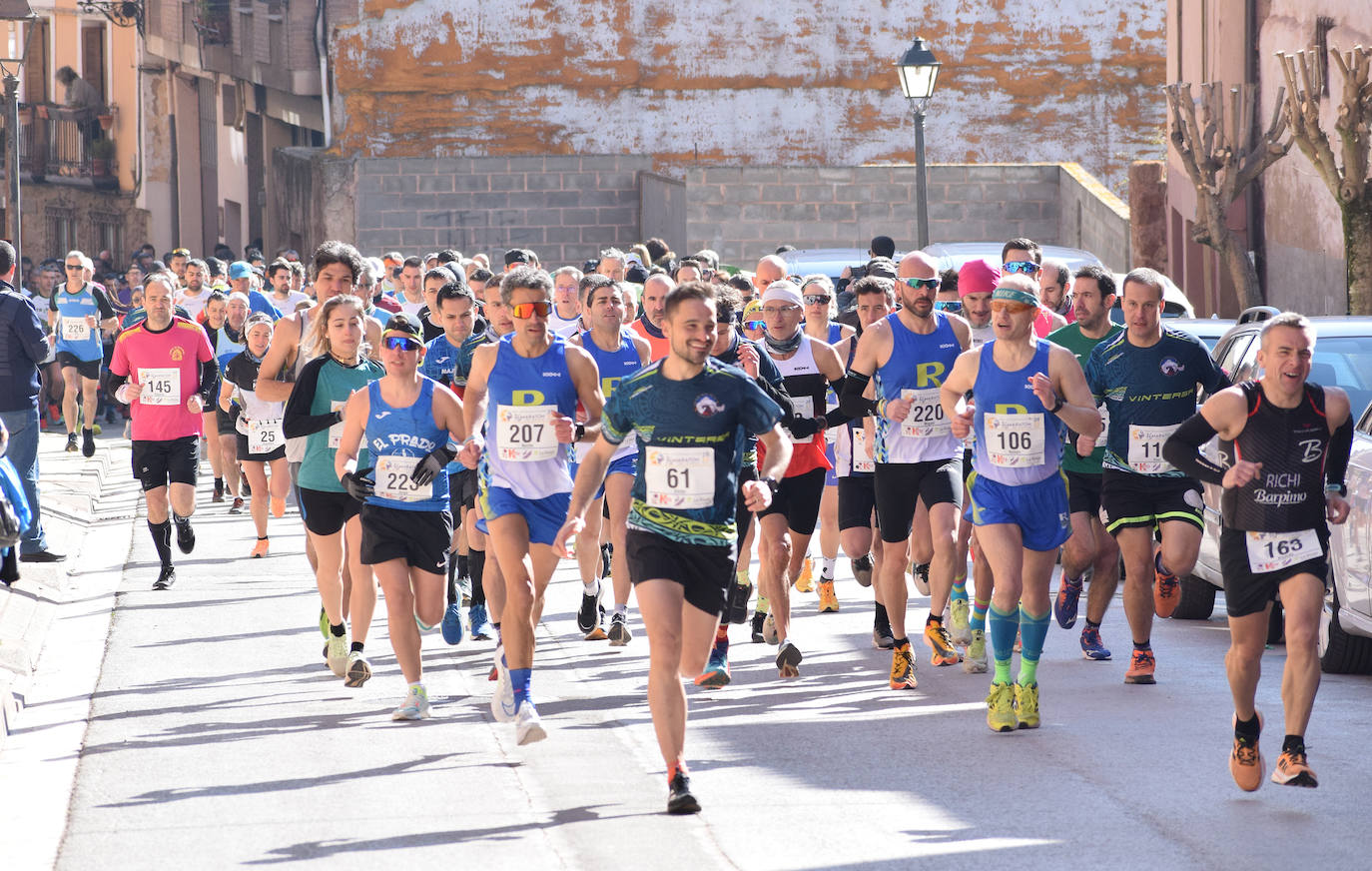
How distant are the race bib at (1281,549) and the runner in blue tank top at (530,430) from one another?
2.78 metres

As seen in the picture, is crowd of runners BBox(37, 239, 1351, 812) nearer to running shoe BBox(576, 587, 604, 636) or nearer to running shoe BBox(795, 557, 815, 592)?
running shoe BBox(576, 587, 604, 636)

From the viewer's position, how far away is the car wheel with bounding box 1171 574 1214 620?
12.0 metres

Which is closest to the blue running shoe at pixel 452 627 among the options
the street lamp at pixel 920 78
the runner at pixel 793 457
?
the runner at pixel 793 457

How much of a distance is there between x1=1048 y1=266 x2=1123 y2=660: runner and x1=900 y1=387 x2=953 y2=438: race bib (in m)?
0.65

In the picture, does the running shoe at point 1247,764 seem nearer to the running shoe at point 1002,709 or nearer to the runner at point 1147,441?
the running shoe at point 1002,709

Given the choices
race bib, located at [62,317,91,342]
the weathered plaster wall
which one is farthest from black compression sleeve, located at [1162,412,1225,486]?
the weathered plaster wall

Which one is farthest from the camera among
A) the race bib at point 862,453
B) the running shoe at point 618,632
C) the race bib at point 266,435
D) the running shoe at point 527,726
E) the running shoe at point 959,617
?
the race bib at point 266,435

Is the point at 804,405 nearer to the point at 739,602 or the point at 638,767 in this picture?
the point at 739,602

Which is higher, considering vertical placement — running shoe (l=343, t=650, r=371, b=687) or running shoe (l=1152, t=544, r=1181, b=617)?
running shoe (l=1152, t=544, r=1181, b=617)

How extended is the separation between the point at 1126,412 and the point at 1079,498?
2.33 ft

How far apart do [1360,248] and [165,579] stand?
9817 mm

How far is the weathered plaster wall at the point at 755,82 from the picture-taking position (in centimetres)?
3597

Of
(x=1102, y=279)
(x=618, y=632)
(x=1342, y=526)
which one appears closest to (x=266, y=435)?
(x=618, y=632)

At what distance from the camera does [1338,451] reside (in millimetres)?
7477
